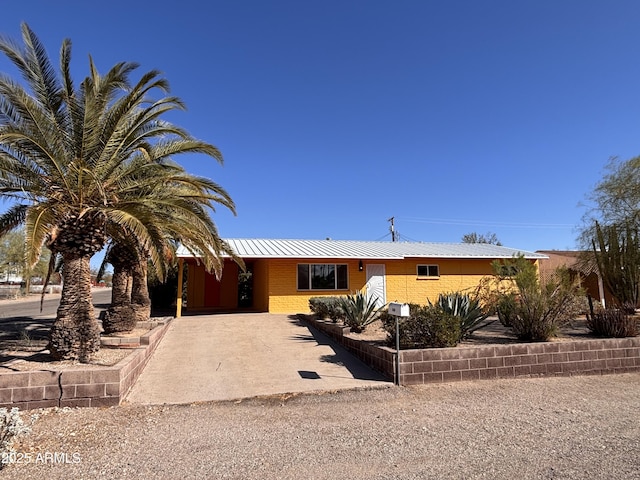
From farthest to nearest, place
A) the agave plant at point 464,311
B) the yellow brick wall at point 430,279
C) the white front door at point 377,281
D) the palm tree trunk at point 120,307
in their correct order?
1. the yellow brick wall at point 430,279
2. the white front door at point 377,281
3. the palm tree trunk at point 120,307
4. the agave plant at point 464,311

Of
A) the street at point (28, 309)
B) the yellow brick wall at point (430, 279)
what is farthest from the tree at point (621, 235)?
the street at point (28, 309)

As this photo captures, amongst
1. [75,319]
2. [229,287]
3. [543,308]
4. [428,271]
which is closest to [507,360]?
[543,308]

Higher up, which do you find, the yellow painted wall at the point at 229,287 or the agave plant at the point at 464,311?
the yellow painted wall at the point at 229,287

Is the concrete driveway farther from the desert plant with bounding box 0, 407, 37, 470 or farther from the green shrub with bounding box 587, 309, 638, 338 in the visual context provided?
the green shrub with bounding box 587, 309, 638, 338

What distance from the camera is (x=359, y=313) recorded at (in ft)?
33.8

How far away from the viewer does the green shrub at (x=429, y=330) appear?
800 centimetres

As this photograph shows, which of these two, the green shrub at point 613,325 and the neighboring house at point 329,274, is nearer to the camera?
the green shrub at point 613,325

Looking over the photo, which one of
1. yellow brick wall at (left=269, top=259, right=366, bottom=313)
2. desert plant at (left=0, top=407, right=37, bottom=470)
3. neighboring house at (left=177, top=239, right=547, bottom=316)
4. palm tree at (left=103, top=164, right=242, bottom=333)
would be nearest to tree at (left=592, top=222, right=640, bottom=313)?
neighboring house at (left=177, top=239, right=547, bottom=316)

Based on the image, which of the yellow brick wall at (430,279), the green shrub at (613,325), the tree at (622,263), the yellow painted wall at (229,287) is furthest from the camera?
the yellow painted wall at (229,287)

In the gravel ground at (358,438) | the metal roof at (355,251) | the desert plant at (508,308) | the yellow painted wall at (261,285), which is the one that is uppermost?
the metal roof at (355,251)

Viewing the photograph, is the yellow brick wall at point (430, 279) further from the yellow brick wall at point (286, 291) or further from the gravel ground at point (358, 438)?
the gravel ground at point (358, 438)

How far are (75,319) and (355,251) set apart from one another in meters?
12.8

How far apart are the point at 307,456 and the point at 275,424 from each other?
113cm

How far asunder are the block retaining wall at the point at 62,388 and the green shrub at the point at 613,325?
1023 centimetres
